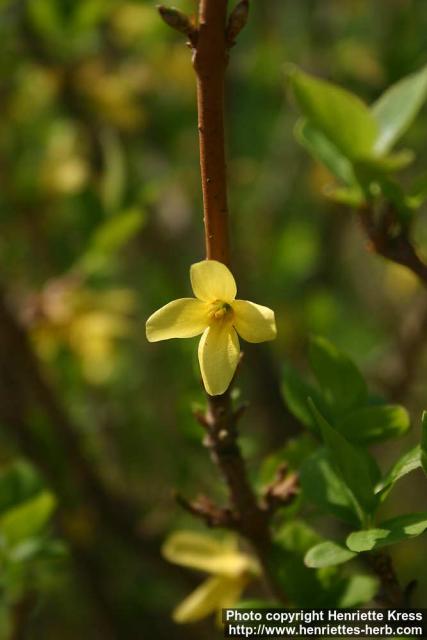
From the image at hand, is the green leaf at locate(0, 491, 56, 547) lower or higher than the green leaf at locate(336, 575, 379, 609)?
higher

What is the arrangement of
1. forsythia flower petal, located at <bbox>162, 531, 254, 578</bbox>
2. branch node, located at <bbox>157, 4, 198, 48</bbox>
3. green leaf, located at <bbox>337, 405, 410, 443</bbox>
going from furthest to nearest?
forsythia flower petal, located at <bbox>162, 531, 254, 578</bbox>, green leaf, located at <bbox>337, 405, 410, 443</bbox>, branch node, located at <bbox>157, 4, 198, 48</bbox>

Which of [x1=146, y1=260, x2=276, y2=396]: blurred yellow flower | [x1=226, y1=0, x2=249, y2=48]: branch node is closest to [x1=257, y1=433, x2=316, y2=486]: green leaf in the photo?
[x1=146, y1=260, x2=276, y2=396]: blurred yellow flower

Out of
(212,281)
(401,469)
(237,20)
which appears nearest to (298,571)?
(401,469)

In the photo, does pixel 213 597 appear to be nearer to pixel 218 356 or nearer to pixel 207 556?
pixel 207 556

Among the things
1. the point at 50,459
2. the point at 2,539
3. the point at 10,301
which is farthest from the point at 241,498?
the point at 10,301

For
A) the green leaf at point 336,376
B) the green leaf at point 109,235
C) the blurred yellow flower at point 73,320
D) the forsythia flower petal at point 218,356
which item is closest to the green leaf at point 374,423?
the green leaf at point 336,376

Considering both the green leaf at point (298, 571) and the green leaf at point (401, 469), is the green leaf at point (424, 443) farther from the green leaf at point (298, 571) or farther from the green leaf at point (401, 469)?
the green leaf at point (298, 571)

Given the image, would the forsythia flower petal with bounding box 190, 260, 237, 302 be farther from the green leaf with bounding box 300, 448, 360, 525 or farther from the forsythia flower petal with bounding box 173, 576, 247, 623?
the forsythia flower petal with bounding box 173, 576, 247, 623

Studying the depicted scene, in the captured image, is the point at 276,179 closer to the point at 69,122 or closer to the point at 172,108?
the point at 172,108
